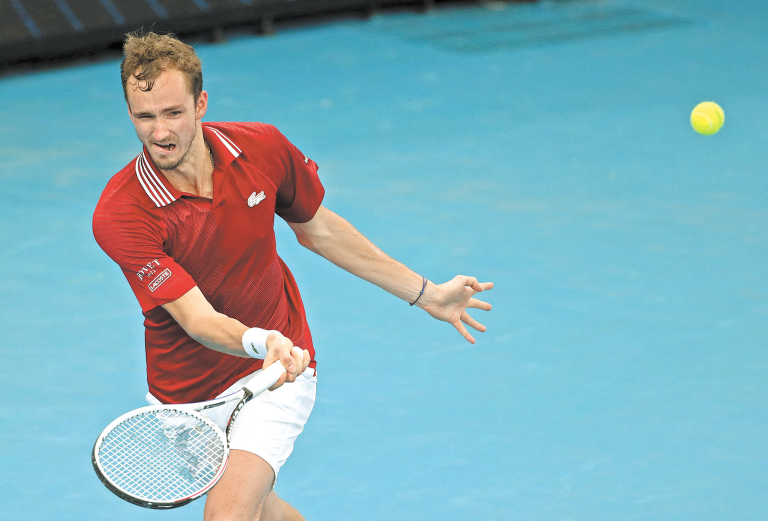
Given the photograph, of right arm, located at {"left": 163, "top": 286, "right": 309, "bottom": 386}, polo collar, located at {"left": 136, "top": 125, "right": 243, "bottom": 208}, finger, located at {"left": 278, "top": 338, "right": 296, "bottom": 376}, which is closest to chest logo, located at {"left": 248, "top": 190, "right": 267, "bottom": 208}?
polo collar, located at {"left": 136, "top": 125, "right": 243, "bottom": 208}

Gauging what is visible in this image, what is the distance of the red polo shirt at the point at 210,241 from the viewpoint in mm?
2949

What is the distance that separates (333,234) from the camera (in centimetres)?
357

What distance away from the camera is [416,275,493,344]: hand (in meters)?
3.63

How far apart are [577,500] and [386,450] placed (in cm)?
86

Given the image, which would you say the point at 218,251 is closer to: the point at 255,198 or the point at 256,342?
the point at 255,198

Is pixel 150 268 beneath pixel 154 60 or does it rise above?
beneath

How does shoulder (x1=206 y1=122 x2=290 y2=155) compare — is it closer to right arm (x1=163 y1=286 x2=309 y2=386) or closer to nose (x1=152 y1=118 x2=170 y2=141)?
nose (x1=152 y1=118 x2=170 y2=141)

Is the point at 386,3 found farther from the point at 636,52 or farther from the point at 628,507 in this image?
the point at 628,507

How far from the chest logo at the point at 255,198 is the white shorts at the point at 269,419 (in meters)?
0.57

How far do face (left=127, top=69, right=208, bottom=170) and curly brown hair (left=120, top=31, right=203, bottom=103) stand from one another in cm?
2

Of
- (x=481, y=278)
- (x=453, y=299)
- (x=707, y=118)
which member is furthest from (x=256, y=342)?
(x=707, y=118)

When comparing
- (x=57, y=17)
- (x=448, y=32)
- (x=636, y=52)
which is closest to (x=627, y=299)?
(x=636, y=52)

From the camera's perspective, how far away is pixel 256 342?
9.26 feet

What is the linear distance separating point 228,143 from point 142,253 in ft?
1.59
